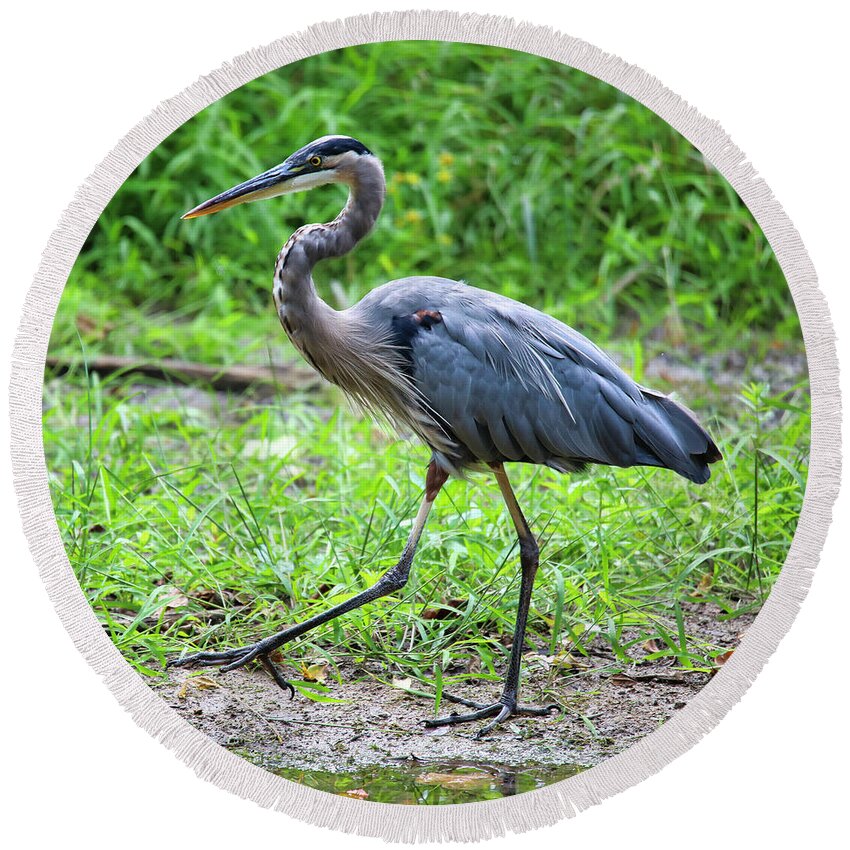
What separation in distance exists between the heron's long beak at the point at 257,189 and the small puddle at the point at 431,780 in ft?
4.21

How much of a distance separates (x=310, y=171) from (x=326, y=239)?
0.57 feet

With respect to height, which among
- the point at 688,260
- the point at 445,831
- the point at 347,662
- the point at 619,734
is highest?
the point at 688,260

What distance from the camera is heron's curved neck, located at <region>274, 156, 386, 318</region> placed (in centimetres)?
277

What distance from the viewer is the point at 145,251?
193 inches

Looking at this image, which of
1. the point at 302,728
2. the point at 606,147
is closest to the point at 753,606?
the point at 302,728

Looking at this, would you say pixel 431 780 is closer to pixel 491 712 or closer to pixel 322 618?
pixel 491 712

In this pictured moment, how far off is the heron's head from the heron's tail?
2.89ft

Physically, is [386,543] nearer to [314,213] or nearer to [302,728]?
[302,728]

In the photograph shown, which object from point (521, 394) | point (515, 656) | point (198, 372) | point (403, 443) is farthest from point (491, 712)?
point (198, 372)

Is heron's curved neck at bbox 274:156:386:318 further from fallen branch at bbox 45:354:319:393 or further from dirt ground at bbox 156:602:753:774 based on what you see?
fallen branch at bbox 45:354:319:393

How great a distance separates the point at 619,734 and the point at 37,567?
1.38 meters

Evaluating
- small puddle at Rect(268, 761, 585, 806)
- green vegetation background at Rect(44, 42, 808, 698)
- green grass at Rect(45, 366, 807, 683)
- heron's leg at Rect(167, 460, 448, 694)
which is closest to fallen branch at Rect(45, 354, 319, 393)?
green vegetation background at Rect(44, 42, 808, 698)

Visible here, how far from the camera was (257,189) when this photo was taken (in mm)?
2809

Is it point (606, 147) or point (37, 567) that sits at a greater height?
point (606, 147)
